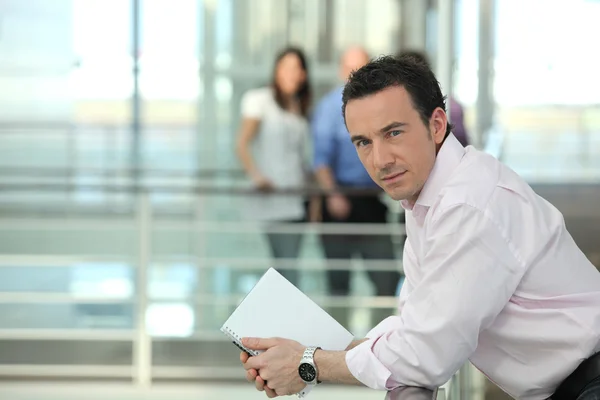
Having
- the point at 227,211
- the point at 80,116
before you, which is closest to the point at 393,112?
the point at 227,211

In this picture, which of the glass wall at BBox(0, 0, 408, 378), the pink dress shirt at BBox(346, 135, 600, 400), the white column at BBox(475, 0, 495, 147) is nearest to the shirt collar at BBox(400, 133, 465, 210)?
the pink dress shirt at BBox(346, 135, 600, 400)

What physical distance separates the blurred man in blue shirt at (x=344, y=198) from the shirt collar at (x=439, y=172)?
1.90 meters

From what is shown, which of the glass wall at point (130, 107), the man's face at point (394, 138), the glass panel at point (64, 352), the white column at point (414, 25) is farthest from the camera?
the white column at point (414, 25)

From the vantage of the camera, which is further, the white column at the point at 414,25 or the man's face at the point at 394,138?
the white column at the point at 414,25

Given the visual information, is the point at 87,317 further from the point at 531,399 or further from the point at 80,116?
the point at 531,399

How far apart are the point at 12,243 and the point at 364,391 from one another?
1528mm

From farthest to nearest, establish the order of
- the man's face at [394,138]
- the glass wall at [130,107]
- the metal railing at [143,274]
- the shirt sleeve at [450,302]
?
the glass wall at [130,107]
the metal railing at [143,274]
the man's face at [394,138]
the shirt sleeve at [450,302]

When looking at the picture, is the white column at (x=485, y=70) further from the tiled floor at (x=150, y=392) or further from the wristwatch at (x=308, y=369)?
the wristwatch at (x=308, y=369)

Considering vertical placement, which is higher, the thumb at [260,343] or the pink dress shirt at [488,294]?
the pink dress shirt at [488,294]

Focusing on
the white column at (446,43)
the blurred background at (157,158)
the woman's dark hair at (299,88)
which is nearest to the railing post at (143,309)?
the blurred background at (157,158)

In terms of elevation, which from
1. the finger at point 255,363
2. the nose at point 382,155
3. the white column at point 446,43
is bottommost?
the finger at point 255,363

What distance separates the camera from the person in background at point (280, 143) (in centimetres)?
326

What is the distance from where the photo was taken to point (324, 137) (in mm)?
3211

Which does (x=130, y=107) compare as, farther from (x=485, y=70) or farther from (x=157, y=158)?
(x=485, y=70)
